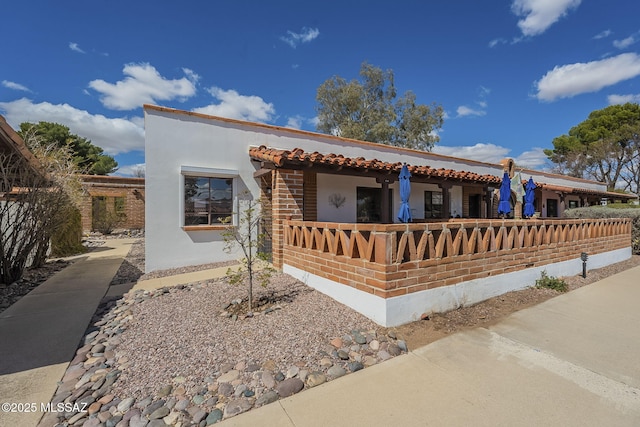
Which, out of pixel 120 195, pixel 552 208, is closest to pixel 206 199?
pixel 120 195

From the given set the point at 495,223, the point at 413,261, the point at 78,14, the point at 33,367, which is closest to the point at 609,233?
the point at 495,223

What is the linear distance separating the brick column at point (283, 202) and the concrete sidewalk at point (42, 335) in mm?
3467

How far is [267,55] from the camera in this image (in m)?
13.1

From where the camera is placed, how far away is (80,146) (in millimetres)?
26031

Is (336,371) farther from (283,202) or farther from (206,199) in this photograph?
(206,199)

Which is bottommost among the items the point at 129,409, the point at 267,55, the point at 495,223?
the point at 129,409

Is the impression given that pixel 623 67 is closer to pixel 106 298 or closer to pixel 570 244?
pixel 570 244

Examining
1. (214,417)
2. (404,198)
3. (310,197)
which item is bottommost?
(214,417)

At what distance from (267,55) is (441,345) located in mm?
13863

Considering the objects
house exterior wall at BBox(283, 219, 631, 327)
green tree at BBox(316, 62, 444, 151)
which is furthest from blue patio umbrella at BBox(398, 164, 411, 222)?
green tree at BBox(316, 62, 444, 151)

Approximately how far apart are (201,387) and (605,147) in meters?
35.5

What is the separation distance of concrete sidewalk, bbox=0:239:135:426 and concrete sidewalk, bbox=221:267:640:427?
1.94 m

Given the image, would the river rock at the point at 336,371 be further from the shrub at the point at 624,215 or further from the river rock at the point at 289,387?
the shrub at the point at 624,215

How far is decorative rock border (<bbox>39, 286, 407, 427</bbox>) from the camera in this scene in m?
2.23
